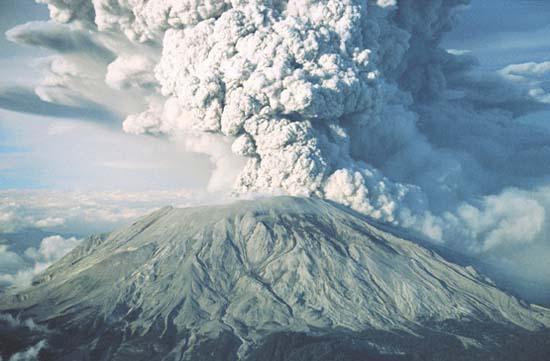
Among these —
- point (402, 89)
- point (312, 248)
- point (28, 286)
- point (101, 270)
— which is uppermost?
point (402, 89)

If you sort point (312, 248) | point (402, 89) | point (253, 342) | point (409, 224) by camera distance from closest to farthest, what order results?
point (253, 342) < point (312, 248) < point (409, 224) < point (402, 89)

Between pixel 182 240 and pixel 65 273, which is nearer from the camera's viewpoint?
pixel 182 240

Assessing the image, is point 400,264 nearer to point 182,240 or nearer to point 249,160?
point 249,160

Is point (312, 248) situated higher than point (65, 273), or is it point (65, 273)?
point (312, 248)

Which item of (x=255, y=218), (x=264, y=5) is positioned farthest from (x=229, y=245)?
(x=264, y=5)

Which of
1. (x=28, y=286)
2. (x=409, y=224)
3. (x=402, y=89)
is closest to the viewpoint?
(x=409, y=224)

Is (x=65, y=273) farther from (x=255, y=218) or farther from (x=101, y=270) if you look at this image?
(x=255, y=218)
